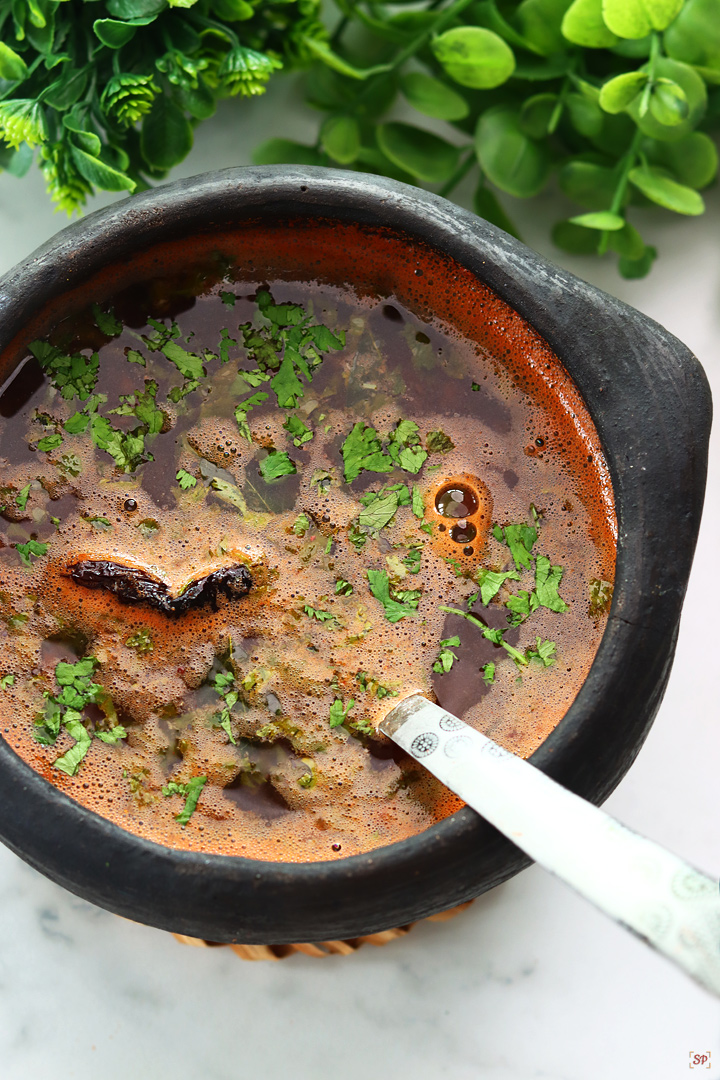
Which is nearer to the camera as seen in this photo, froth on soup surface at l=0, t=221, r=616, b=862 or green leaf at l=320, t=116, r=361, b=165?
froth on soup surface at l=0, t=221, r=616, b=862

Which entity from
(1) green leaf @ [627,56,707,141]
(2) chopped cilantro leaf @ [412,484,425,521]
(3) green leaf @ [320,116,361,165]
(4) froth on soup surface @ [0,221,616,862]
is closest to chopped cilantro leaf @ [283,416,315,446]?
(4) froth on soup surface @ [0,221,616,862]

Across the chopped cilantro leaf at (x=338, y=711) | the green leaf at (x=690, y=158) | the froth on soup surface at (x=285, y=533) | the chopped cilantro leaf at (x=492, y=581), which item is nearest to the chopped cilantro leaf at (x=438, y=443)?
the froth on soup surface at (x=285, y=533)

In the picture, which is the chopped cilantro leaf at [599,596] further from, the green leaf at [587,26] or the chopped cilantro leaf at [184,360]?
the green leaf at [587,26]

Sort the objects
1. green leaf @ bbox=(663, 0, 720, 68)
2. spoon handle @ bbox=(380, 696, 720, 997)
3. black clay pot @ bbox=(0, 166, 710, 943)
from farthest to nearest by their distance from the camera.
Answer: green leaf @ bbox=(663, 0, 720, 68) < black clay pot @ bbox=(0, 166, 710, 943) < spoon handle @ bbox=(380, 696, 720, 997)

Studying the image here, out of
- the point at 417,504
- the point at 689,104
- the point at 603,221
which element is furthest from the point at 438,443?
the point at 689,104

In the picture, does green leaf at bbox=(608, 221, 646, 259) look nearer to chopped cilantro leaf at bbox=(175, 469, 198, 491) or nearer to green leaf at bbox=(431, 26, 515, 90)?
green leaf at bbox=(431, 26, 515, 90)

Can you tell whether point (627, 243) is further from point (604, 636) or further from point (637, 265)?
point (604, 636)

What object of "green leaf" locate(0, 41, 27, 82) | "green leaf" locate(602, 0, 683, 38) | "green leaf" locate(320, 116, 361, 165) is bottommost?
"green leaf" locate(0, 41, 27, 82)
